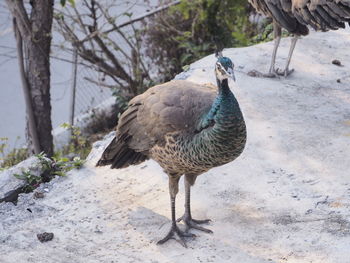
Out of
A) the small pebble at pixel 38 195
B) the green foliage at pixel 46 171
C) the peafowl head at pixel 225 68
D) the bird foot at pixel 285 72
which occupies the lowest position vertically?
the small pebble at pixel 38 195

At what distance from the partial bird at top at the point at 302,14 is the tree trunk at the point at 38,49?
6.62 feet

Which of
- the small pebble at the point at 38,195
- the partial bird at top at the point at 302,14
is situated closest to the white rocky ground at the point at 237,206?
the small pebble at the point at 38,195

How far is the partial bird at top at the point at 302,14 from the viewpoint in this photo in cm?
495

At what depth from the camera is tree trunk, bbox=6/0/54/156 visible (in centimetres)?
568

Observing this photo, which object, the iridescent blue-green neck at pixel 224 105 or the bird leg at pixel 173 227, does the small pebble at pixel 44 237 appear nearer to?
the bird leg at pixel 173 227

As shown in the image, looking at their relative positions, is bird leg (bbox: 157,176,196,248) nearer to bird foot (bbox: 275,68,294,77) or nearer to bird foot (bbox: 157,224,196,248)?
bird foot (bbox: 157,224,196,248)

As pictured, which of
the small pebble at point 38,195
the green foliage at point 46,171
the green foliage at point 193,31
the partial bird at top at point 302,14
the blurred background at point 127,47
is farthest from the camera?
the green foliage at point 193,31

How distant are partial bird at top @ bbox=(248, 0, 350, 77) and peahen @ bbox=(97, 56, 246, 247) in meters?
1.47

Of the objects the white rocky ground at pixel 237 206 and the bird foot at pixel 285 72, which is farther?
the bird foot at pixel 285 72

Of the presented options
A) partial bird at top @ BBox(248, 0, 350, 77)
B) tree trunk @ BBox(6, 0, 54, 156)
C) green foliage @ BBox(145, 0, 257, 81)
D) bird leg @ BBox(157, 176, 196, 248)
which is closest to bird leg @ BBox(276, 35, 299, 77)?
partial bird at top @ BBox(248, 0, 350, 77)

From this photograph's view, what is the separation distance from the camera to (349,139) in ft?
16.2

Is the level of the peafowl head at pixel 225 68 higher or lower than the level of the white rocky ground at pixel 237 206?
higher

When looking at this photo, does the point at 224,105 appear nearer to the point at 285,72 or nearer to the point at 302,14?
the point at 302,14

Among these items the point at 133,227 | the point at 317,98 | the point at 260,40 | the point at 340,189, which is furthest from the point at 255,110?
the point at 260,40
